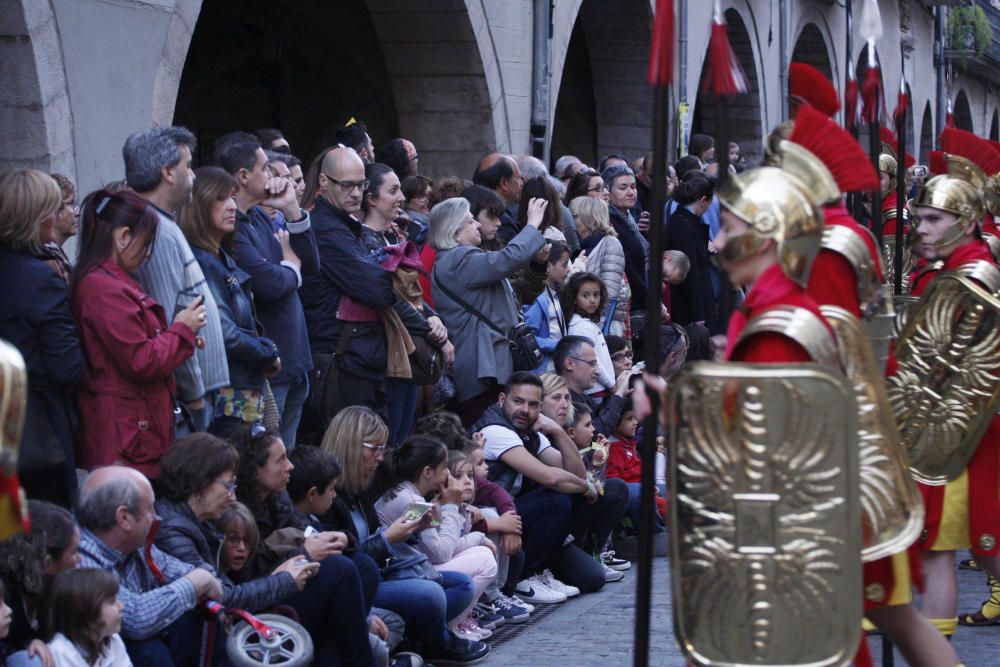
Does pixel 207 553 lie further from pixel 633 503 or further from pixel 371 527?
pixel 633 503

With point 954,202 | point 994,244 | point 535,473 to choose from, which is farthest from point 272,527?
point 994,244

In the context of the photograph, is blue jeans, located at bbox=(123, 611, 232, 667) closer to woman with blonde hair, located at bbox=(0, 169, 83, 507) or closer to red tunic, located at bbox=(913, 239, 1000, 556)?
woman with blonde hair, located at bbox=(0, 169, 83, 507)

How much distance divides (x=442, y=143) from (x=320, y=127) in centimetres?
321

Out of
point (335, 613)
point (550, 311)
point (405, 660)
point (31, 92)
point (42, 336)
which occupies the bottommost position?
point (405, 660)

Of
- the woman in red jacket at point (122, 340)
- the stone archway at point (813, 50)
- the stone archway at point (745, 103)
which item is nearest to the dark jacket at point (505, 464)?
the woman in red jacket at point (122, 340)

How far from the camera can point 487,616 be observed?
7.21m

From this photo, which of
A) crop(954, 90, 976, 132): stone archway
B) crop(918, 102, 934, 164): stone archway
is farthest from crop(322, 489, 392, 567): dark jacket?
crop(954, 90, 976, 132): stone archway

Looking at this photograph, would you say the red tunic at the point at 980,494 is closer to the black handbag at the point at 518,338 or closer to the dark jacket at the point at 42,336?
the black handbag at the point at 518,338

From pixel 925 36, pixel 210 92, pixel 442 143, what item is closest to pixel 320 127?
pixel 210 92

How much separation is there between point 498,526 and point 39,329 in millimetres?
2552

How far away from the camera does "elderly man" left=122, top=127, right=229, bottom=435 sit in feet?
18.8

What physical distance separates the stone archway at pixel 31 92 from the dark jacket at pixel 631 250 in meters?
3.79

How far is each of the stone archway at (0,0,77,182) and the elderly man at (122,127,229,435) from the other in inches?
54.7

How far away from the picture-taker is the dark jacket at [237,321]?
6047 millimetres
